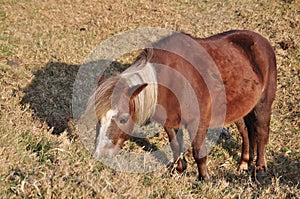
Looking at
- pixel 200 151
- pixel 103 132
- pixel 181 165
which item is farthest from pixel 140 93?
pixel 181 165

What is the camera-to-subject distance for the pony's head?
4645 millimetres

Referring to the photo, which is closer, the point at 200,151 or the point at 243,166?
the point at 200,151

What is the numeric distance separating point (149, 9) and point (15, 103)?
23.8 feet

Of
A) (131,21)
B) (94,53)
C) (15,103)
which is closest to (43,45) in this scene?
(94,53)

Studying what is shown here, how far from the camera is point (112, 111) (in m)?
4.68

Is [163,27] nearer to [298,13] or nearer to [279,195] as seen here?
[298,13]

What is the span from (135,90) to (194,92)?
107cm

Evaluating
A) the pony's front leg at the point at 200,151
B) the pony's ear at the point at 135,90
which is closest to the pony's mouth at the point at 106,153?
the pony's ear at the point at 135,90

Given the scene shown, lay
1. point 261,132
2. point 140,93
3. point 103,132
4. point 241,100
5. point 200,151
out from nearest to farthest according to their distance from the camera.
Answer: point 103,132 < point 140,93 < point 200,151 < point 241,100 < point 261,132

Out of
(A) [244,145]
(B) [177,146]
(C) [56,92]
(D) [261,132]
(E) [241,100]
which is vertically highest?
(E) [241,100]

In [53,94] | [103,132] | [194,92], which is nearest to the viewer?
[103,132]

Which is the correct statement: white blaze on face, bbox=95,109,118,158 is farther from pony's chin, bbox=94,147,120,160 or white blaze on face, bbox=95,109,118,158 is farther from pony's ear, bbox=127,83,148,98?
pony's ear, bbox=127,83,148,98

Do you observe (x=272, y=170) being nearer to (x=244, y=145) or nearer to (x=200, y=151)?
(x=244, y=145)

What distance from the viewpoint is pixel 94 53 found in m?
10.1
